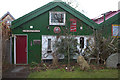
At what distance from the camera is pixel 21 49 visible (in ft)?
30.3

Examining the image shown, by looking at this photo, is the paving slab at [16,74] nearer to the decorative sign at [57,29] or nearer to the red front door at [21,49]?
the red front door at [21,49]

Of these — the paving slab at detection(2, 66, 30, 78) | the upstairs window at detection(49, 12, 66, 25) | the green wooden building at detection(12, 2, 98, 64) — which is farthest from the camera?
the upstairs window at detection(49, 12, 66, 25)

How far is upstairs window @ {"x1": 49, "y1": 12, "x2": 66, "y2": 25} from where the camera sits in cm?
935

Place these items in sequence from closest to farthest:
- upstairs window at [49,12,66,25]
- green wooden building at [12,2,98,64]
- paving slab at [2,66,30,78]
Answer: paving slab at [2,66,30,78]
green wooden building at [12,2,98,64]
upstairs window at [49,12,66,25]

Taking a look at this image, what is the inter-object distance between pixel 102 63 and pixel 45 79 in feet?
17.3

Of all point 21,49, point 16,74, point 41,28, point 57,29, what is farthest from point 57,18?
point 16,74

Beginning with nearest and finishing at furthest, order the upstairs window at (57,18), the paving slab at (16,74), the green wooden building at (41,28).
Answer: the paving slab at (16,74) → the green wooden building at (41,28) → the upstairs window at (57,18)

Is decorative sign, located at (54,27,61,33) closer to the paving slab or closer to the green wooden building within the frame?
the green wooden building

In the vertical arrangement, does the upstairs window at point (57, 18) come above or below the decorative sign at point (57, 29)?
above

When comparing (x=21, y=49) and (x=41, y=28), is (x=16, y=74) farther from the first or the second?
(x=41, y=28)

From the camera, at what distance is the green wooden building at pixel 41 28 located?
29.8 ft

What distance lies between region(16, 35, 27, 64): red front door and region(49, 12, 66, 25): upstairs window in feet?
8.41

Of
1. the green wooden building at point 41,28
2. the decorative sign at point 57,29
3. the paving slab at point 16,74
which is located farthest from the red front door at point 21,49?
the decorative sign at point 57,29

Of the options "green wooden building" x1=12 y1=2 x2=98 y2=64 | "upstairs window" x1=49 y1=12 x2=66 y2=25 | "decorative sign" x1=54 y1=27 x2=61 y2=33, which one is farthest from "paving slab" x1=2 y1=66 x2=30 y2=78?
"upstairs window" x1=49 y1=12 x2=66 y2=25
